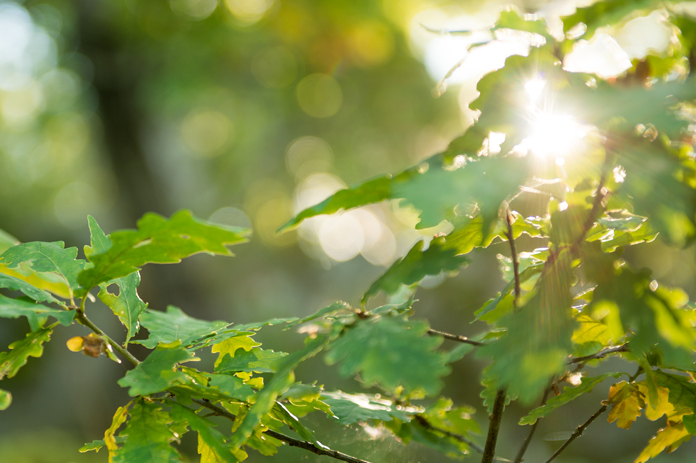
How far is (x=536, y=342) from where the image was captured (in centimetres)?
53

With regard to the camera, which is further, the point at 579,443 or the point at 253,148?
the point at 253,148

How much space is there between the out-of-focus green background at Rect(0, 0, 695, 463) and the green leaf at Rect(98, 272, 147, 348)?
671mm

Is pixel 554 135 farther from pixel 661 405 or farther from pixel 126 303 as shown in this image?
pixel 126 303

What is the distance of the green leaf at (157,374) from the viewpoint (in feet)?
2.04

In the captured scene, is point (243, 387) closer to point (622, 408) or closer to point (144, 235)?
point (144, 235)

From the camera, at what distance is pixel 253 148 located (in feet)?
34.0

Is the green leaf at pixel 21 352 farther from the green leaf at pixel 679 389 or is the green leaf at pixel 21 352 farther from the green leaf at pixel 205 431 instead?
the green leaf at pixel 679 389

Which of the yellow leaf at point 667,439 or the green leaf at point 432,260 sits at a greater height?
the green leaf at point 432,260

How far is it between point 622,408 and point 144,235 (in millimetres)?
875

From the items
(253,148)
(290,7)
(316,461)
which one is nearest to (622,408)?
(316,461)

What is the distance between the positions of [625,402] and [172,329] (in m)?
0.85

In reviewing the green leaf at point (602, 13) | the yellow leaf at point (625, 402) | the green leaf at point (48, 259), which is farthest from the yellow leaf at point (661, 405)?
the green leaf at point (48, 259)

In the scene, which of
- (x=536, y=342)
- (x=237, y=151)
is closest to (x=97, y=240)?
(x=536, y=342)

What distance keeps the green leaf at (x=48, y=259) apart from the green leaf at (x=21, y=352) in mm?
91
